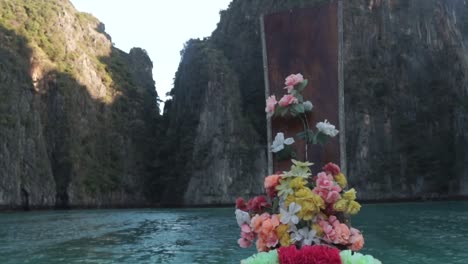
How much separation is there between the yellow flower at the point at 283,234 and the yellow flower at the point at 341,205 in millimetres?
324

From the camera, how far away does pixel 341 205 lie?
3.17 meters

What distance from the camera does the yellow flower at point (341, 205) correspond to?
317 centimetres

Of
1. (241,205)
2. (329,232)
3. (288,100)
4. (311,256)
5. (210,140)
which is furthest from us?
(210,140)

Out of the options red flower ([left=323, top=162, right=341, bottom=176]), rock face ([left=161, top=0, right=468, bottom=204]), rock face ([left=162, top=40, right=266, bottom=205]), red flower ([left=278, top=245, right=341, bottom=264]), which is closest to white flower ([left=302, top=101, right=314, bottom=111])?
red flower ([left=323, top=162, right=341, bottom=176])

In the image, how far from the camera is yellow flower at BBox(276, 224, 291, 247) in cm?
318

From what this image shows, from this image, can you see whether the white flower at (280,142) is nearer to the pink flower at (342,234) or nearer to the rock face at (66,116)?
the pink flower at (342,234)

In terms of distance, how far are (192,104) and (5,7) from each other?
26.8 metres

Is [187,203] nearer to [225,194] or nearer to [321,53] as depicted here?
[225,194]

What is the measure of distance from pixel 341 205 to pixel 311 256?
629 millimetres

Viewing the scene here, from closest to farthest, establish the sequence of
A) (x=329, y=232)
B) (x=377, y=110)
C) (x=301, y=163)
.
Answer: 1. (x=329, y=232)
2. (x=301, y=163)
3. (x=377, y=110)

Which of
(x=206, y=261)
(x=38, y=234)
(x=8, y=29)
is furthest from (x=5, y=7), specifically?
(x=206, y=261)

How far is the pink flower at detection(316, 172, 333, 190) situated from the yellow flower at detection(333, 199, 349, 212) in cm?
11

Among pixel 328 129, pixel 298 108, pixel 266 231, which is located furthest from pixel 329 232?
pixel 298 108

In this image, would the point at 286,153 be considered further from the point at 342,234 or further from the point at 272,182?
the point at 342,234
